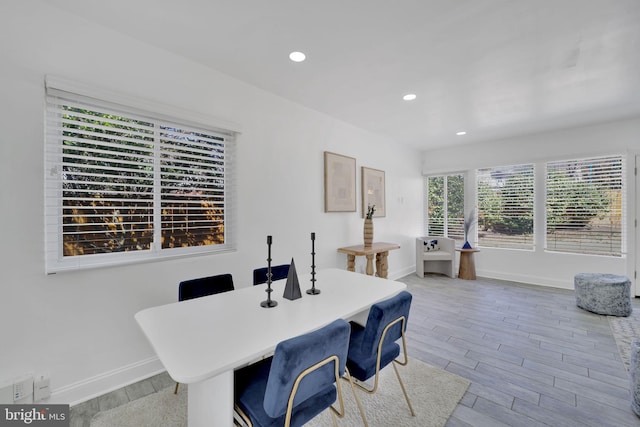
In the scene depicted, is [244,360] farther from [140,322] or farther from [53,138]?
[53,138]

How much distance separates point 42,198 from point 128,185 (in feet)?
1.56

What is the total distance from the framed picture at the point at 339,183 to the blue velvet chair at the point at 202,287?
184 cm

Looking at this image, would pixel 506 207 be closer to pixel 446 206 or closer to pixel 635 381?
pixel 446 206

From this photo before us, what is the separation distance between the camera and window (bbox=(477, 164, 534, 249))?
4793mm

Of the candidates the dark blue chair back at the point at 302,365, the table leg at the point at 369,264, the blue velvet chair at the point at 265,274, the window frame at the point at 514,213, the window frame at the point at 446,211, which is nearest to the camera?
the dark blue chair back at the point at 302,365

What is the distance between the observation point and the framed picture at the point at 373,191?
432 cm

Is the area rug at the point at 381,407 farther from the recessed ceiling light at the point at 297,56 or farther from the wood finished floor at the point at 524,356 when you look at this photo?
the recessed ceiling light at the point at 297,56

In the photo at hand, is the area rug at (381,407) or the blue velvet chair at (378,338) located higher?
the blue velvet chair at (378,338)

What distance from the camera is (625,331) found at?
112 inches

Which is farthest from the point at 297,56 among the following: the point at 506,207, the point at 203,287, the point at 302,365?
the point at 506,207

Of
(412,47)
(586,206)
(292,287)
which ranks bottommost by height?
(292,287)

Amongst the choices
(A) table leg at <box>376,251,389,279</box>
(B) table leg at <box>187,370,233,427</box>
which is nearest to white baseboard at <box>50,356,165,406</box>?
(B) table leg at <box>187,370,233,427</box>

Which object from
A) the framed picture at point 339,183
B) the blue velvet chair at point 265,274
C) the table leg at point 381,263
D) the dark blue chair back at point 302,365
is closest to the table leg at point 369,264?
the table leg at point 381,263

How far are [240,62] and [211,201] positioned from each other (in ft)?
4.17
